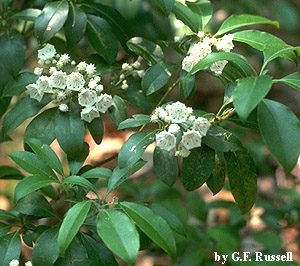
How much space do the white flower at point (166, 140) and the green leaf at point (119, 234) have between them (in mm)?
160

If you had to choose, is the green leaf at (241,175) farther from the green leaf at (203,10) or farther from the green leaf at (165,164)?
the green leaf at (203,10)

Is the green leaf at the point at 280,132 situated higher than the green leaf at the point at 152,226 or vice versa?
the green leaf at the point at 280,132

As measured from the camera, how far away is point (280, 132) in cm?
103

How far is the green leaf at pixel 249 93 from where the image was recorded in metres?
0.97

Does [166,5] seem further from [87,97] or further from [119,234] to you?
[119,234]

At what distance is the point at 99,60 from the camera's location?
149cm

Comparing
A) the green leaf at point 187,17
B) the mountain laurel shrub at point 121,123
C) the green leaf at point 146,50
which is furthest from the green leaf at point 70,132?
the green leaf at point 187,17

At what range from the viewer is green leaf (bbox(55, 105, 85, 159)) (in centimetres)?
128

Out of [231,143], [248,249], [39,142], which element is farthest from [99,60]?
[248,249]

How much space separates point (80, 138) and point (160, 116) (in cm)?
22

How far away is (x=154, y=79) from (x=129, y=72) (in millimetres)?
134

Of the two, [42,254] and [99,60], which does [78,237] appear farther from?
[99,60]

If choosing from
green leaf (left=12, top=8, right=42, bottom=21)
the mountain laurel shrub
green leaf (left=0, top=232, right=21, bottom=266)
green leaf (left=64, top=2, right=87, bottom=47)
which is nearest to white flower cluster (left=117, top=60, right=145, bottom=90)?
the mountain laurel shrub

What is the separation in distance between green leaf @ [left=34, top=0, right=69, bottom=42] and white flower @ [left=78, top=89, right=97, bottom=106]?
0.18 meters
